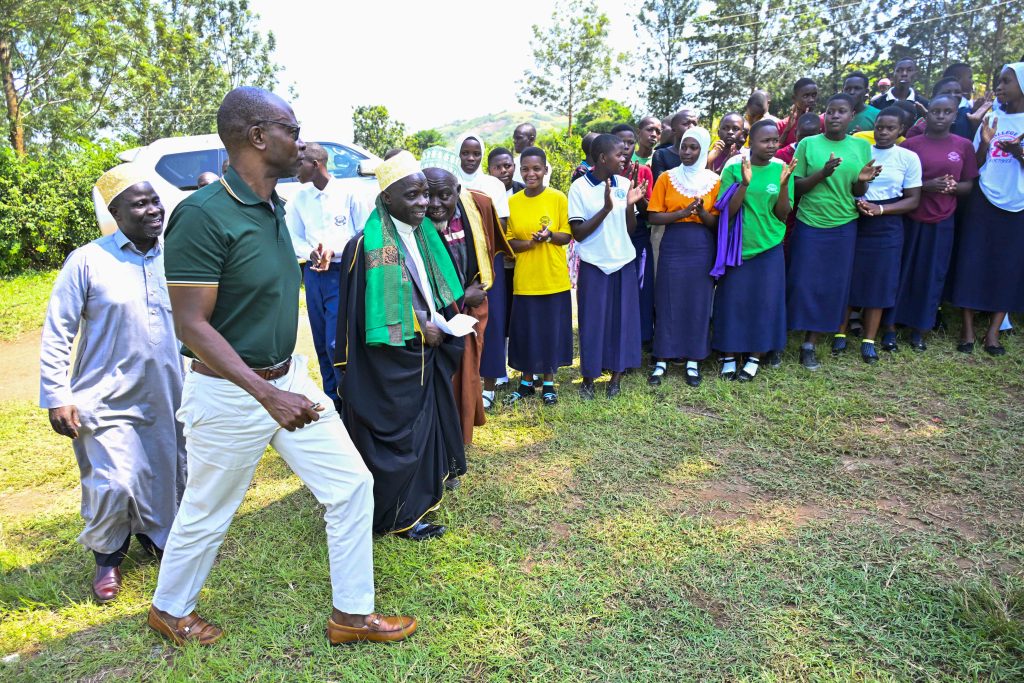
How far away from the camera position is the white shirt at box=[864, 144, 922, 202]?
548 centimetres

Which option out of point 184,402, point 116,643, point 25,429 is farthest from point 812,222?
point 25,429

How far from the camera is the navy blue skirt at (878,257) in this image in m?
5.66

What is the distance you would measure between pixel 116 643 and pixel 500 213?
11.9 ft

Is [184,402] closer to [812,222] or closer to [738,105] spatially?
[812,222]

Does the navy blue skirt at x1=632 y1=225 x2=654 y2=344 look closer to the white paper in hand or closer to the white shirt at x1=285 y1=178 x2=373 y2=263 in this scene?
the white shirt at x1=285 y1=178 x2=373 y2=263

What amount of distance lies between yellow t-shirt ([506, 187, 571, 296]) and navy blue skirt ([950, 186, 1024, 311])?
11.4 ft

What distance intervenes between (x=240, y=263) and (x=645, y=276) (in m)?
4.20

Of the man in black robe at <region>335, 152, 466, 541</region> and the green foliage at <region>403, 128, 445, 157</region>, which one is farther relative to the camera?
the green foliage at <region>403, 128, 445, 157</region>

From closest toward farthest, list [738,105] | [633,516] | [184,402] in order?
[184,402], [633,516], [738,105]

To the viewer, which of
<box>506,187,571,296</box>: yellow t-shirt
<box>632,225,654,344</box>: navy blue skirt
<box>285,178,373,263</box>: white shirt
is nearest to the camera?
<box>285,178,373,263</box>: white shirt

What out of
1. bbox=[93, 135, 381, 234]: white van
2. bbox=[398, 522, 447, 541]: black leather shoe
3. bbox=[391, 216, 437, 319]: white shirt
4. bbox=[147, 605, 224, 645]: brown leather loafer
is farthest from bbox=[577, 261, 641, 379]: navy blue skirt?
bbox=[93, 135, 381, 234]: white van

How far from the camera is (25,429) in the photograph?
528cm

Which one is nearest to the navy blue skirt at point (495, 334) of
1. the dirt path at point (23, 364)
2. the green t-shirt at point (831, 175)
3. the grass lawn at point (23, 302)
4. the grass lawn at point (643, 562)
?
the grass lawn at point (643, 562)

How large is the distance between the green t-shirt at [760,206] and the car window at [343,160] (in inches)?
233
